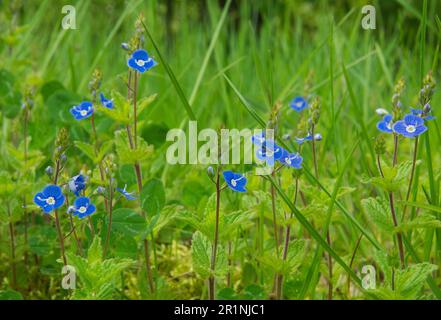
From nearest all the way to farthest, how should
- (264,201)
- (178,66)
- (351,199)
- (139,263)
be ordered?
(264,201)
(139,263)
(351,199)
(178,66)

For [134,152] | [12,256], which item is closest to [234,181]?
[134,152]

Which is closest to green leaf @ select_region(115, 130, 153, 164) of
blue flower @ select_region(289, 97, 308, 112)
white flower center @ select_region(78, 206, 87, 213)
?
white flower center @ select_region(78, 206, 87, 213)

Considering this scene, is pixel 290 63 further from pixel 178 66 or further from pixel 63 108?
pixel 63 108

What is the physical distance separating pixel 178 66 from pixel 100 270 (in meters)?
2.31

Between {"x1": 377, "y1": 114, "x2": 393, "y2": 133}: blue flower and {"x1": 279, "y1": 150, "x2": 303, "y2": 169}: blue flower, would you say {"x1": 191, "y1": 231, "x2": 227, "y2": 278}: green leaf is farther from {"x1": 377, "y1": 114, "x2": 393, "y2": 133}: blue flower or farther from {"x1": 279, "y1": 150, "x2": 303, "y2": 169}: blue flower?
{"x1": 377, "y1": 114, "x2": 393, "y2": 133}: blue flower

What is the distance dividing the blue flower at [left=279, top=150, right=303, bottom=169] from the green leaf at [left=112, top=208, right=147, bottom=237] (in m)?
0.37

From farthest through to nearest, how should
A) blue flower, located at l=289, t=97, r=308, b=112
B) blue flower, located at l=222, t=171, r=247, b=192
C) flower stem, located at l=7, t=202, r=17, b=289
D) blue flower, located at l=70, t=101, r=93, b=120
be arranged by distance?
blue flower, located at l=289, t=97, r=308, b=112 → flower stem, located at l=7, t=202, r=17, b=289 → blue flower, located at l=70, t=101, r=93, b=120 → blue flower, located at l=222, t=171, r=247, b=192

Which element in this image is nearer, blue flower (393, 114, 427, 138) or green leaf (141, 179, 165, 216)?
blue flower (393, 114, 427, 138)

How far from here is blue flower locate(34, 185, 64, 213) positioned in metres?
1.25

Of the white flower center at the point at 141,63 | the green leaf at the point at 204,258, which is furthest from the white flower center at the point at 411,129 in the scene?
the white flower center at the point at 141,63

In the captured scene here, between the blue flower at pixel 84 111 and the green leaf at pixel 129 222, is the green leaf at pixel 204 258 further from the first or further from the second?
the blue flower at pixel 84 111
